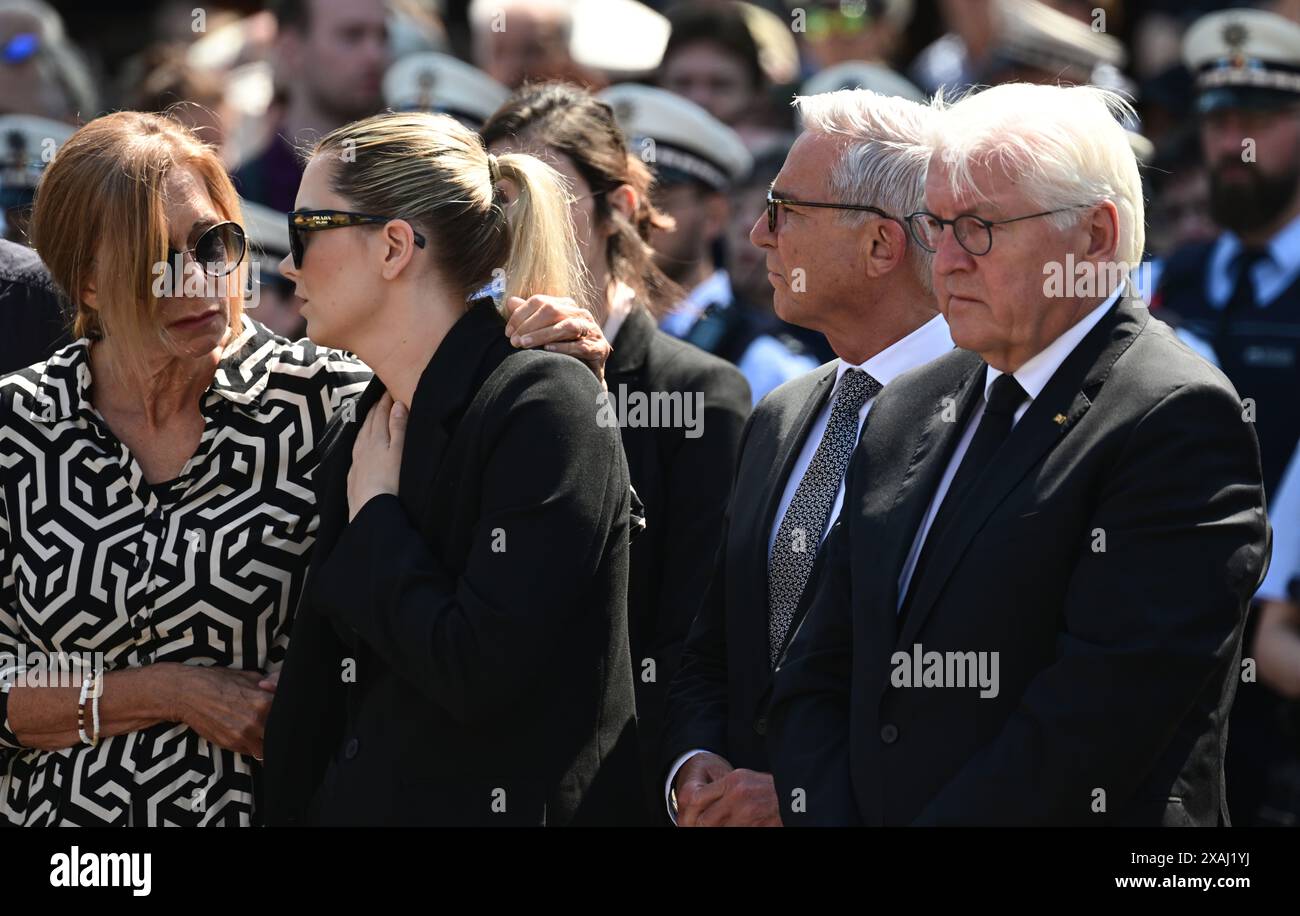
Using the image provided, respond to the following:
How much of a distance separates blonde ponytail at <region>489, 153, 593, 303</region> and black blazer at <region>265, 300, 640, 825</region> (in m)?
0.12

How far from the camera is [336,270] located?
11.5 ft

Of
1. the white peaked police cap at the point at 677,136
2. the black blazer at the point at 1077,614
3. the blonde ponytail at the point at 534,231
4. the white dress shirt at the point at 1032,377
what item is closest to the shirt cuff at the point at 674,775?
the black blazer at the point at 1077,614

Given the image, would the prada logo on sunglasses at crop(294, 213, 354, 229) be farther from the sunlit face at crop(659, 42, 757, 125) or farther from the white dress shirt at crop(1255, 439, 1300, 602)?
the sunlit face at crop(659, 42, 757, 125)

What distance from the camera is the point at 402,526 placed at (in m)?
3.34

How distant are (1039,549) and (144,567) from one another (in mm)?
1769

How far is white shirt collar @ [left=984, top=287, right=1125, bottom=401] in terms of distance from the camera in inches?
126

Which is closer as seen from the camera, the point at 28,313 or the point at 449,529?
the point at 449,529

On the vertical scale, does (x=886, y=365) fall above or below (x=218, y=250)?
below

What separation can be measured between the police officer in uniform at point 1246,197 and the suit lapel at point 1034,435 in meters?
3.13

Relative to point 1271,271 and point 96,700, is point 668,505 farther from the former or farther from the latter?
point 1271,271

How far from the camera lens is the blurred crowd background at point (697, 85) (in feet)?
19.9

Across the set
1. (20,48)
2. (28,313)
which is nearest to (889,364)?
(28,313)
